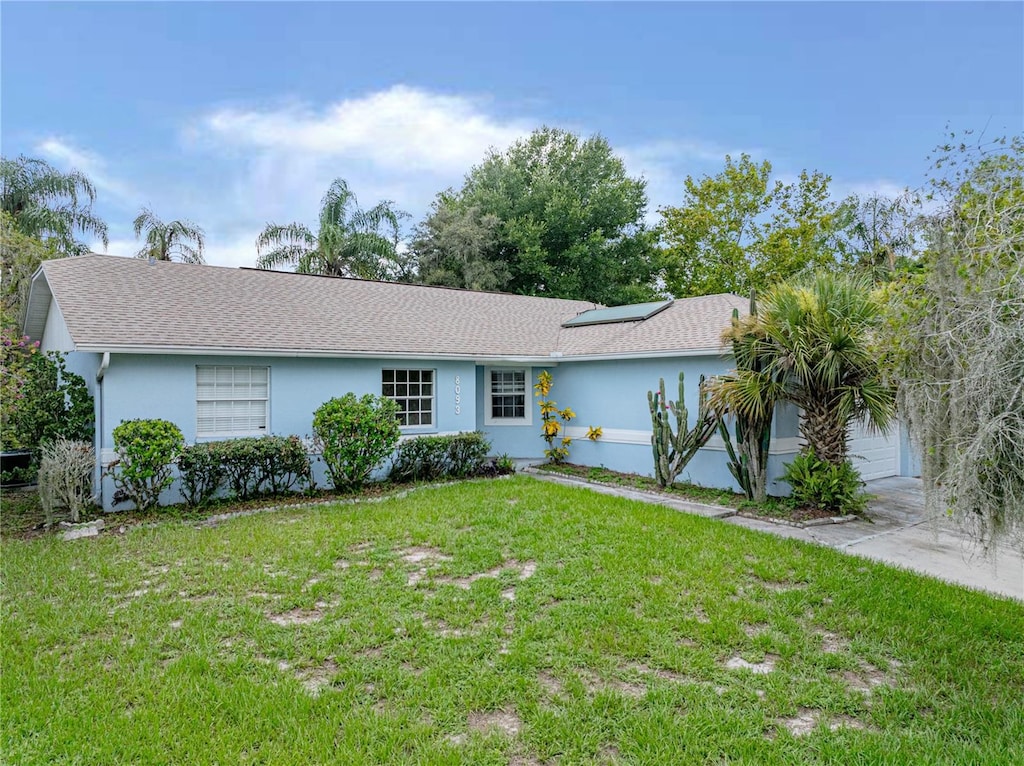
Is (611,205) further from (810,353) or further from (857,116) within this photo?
(810,353)

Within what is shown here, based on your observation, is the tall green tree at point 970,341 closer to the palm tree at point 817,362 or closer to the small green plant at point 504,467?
the palm tree at point 817,362

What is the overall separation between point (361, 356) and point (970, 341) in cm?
981

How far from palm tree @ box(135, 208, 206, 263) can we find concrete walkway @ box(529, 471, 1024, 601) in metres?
20.2

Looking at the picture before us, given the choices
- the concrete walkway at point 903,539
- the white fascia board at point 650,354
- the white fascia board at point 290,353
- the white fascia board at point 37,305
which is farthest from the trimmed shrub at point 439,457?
the white fascia board at point 37,305

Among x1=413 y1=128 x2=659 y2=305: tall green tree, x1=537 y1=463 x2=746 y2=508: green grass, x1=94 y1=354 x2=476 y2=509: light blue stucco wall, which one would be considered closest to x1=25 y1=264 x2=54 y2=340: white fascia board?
x1=94 y1=354 x2=476 y2=509: light blue stucco wall

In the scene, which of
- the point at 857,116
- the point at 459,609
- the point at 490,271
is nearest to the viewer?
the point at 459,609

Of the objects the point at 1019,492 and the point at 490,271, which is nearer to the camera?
the point at 1019,492

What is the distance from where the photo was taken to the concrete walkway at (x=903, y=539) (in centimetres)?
624

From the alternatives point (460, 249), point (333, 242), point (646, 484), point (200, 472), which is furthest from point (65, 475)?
point (460, 249)

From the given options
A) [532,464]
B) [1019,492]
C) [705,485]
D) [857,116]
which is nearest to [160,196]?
[532,464]

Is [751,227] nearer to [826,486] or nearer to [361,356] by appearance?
[826,486]

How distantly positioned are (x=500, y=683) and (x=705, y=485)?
811 centimetres

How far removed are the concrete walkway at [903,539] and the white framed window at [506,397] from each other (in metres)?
3.85

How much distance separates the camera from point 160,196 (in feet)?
71.8
